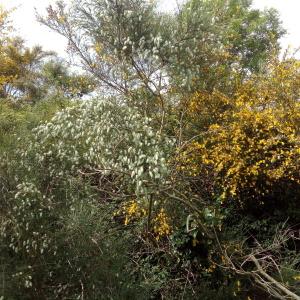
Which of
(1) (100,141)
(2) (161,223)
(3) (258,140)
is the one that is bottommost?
(2) (161,223)

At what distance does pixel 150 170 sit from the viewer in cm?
355

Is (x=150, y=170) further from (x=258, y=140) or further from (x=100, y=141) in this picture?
(x=258, y=140)

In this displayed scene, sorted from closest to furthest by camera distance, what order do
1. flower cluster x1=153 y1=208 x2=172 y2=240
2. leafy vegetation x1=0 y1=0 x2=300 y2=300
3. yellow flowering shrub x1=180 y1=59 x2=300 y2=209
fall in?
leafy vegetation x1=0 y1=0 x2=300 y2=300, flower cluster x1=153 y1=208 x2=172 y2=240, yellow flowering shrub x1=180 y1=59 x2=300 y2=209

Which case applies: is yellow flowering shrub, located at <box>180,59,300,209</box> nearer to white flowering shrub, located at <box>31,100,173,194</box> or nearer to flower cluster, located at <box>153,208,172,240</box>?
flower cluster, located at <box>153,208,172,240</box>

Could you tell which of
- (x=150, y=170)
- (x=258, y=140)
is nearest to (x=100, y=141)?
(x=150, y=170)

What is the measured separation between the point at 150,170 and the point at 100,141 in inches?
22.7

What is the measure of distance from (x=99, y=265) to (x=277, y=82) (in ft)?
12.4

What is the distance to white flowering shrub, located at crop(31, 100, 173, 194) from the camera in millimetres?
3742

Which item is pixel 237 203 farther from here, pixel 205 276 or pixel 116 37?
pixel 116 37

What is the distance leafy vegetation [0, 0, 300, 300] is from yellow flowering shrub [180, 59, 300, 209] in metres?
0.02

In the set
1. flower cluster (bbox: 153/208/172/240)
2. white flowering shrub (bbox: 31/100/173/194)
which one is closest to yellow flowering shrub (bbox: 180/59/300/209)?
flower cluster (bbox: 153/208/172/240)

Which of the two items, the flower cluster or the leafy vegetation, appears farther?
the flower cluster

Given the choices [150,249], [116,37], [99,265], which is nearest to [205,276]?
[150,249]

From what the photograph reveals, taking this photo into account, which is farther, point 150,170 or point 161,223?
point 161,223
